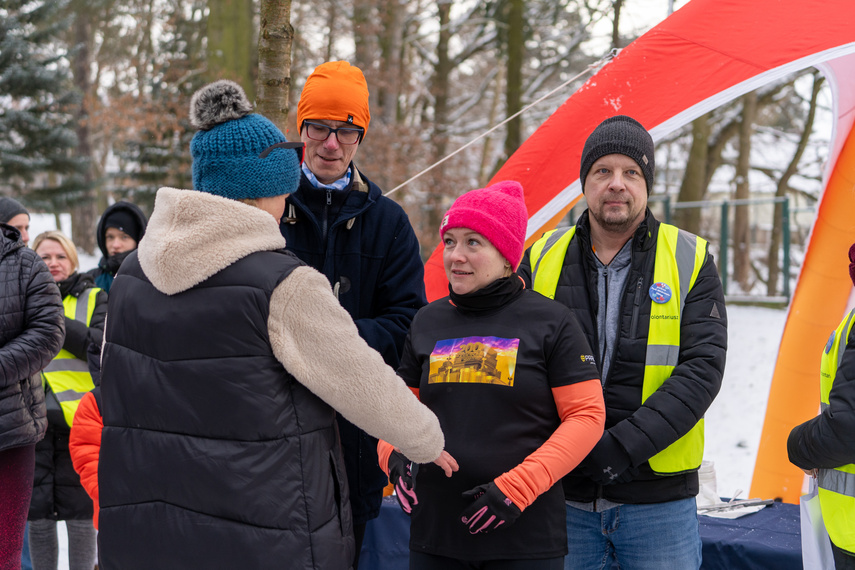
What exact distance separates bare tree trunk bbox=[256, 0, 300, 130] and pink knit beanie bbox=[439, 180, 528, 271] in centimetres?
145

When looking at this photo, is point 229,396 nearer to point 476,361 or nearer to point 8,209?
point 476,361

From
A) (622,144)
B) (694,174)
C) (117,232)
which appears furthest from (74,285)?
(694,174)

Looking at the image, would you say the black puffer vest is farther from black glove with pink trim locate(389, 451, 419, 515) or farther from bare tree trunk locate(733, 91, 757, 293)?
bare tree trunk locate(733, 91, 757, 293)

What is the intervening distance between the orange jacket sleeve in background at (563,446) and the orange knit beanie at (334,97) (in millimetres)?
1139

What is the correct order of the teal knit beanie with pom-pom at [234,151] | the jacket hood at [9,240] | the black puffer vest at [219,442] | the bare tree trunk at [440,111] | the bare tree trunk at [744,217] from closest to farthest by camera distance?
the black puffer vest at [219,442], the teal knit beanie with pom-pom at [234,151], the jacket hood at [9,240], the bare tree trunk at [744,217], the bare tree trunk at [440,111]

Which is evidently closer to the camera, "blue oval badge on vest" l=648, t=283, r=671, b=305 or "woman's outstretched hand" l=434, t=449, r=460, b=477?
"woman's outstretched hand" l=434, t=449, r=460, b=477

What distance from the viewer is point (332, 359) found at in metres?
1.67

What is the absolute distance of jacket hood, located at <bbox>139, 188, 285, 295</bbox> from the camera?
1652mm

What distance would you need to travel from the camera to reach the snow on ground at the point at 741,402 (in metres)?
6.54

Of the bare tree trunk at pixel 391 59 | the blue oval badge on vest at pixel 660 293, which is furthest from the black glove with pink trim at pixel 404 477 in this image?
the bare tree trunk at pixel 391 59

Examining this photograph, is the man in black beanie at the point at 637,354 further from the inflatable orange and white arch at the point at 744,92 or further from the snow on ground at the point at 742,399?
the snow on ground at the point at 742,399

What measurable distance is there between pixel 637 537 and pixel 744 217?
1254 centimetres

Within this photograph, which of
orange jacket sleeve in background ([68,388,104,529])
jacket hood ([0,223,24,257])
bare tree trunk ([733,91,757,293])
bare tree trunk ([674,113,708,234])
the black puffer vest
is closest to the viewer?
the black puffer vest

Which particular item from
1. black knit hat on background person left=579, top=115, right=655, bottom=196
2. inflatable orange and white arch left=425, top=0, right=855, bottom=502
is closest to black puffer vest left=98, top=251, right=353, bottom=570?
black knit hat on background person left=579, top=115, right=655, bottom=196
